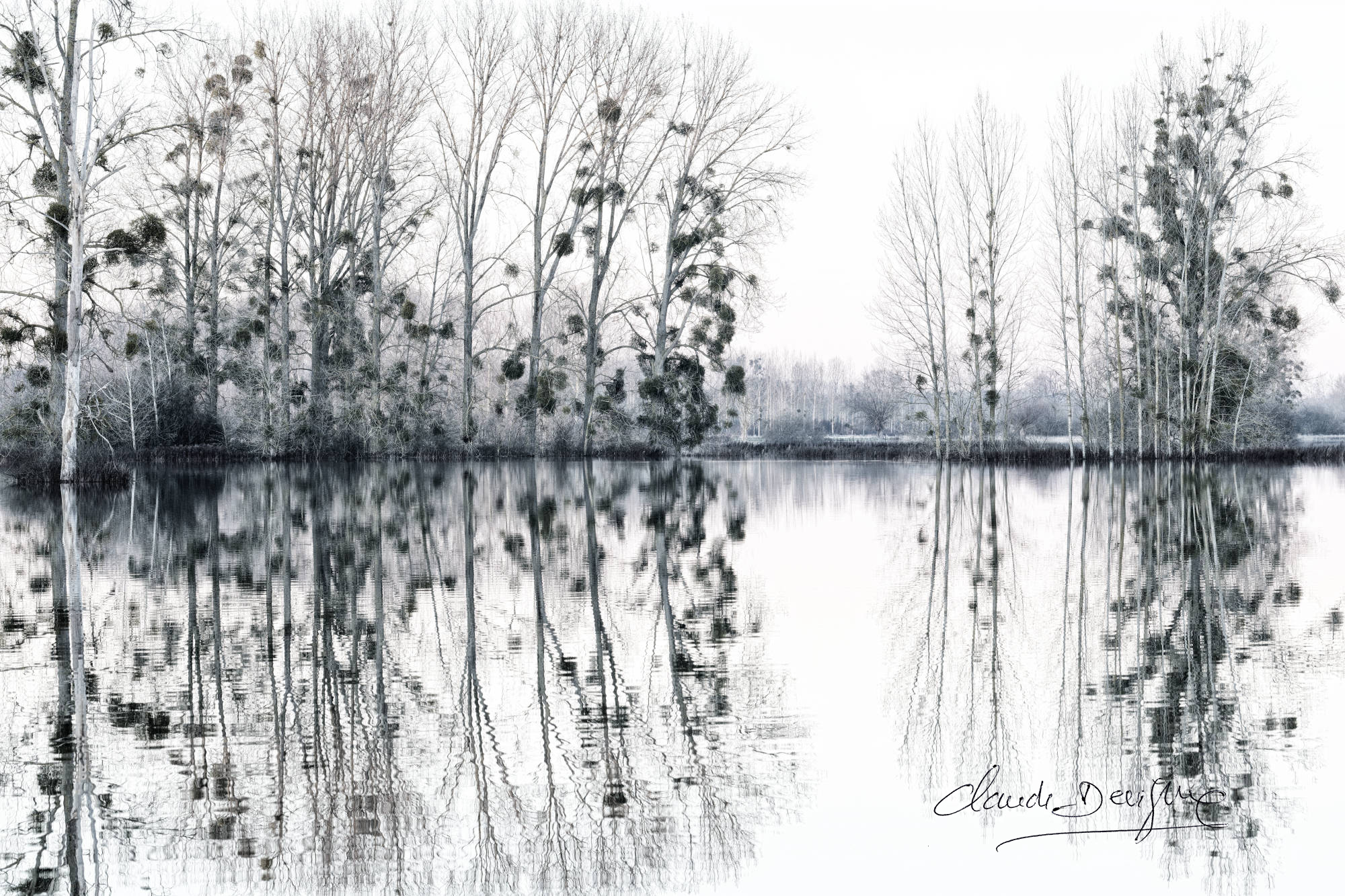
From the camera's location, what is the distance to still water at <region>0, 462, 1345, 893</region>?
414 cm

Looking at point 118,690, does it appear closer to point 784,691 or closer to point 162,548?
point 784,691

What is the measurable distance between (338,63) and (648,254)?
38.9 feet

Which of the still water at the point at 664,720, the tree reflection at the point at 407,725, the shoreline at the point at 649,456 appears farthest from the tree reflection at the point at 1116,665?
the shoreline at the point at 649,456

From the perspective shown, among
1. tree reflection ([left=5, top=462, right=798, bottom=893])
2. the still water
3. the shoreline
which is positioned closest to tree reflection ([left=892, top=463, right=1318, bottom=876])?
the still water

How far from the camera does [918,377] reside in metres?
50.0

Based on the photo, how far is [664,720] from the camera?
587 centimetres
